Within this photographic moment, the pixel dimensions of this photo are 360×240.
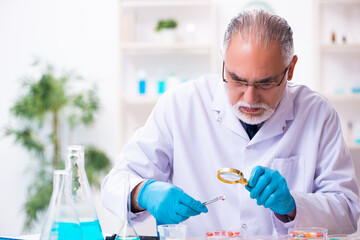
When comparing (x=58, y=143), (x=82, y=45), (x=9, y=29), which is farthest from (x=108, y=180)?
(x=9, y=29)

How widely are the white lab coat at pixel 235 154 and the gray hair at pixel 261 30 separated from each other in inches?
8.7

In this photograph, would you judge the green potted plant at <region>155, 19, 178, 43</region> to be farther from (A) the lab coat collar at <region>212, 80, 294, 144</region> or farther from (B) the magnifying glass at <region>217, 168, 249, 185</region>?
(B) the magnifying glass at <region>217, 168, 249, 185</region>

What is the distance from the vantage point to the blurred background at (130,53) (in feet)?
12.1

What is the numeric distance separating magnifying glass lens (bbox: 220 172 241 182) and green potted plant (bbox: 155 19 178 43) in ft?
8.10

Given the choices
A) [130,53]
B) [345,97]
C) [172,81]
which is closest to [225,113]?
[172,81]

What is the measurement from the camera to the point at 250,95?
58.7 inches

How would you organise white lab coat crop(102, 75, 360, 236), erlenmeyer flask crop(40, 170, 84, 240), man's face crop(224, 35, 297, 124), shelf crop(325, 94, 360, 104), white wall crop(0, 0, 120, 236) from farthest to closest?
1. white wall crop(0, 0, 120, 236)
2. shelf crop(325, 94, 360, 104)
3. white lab coat crop(102, 75, 360, 236)
4. man's face crop(224, 35, 297, 124)
5. erlenmeyer flask crop(40, 170, 84, 240)

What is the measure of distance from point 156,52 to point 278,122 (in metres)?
2.31

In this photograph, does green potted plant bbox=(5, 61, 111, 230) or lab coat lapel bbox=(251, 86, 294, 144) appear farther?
green potted plant bbox=(5, 61, 111, 230)

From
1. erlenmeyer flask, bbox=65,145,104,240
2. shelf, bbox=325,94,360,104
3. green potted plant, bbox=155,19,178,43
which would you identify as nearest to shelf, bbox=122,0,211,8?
green potted plant, bbox=155,19,178,43

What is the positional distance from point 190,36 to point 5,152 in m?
1.74

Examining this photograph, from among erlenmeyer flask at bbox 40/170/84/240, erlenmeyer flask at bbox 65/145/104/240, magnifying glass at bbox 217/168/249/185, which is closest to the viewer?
erlenmeyer flask at bbox 40/170/84/240

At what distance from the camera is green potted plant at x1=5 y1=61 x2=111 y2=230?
361 cm

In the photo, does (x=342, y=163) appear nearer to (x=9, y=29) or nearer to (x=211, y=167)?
(x=211, y=167)
